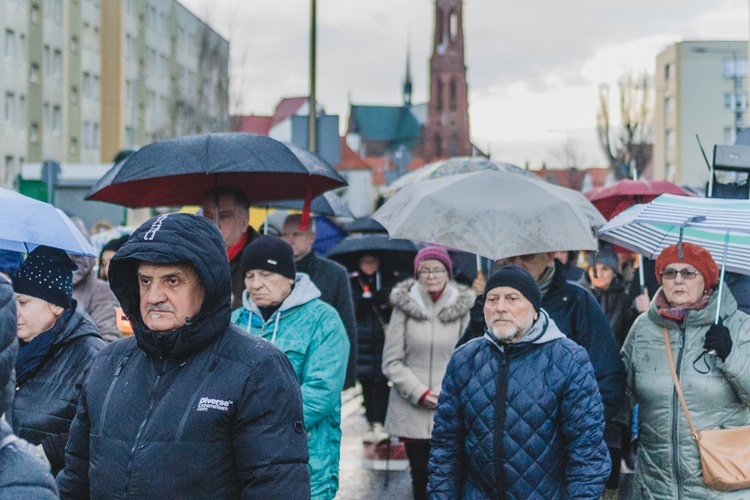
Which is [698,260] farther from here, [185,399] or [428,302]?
[185,399]

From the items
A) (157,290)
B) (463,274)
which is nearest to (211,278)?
(157,290)

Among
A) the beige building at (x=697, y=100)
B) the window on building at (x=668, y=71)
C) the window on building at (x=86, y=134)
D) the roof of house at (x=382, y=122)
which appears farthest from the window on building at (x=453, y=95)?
the window on building at (x=86, y=134)

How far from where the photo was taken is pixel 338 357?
5.73m

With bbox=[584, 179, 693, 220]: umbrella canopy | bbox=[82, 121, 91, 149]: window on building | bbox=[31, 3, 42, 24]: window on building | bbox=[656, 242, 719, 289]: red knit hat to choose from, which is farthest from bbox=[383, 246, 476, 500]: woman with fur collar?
bbox=[82, 121, 91, 149]: window on building

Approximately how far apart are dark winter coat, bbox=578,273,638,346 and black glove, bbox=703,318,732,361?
5038 mm

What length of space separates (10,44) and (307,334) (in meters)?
50.8

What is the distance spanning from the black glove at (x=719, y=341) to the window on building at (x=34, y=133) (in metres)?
53.4

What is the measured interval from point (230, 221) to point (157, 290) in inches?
119

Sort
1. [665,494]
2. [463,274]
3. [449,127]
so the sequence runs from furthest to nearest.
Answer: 1. [449,127]
2. [463,274]
3. [665,494]

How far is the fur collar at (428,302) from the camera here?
8.67 m

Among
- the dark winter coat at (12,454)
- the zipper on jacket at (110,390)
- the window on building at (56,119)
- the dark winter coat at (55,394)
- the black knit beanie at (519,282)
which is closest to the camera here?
the dark winter coat at (12,454)

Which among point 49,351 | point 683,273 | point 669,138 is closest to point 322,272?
point 683,273

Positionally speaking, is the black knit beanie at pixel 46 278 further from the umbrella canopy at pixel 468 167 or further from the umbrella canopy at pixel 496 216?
the umbrella canopy at pixel 468 167

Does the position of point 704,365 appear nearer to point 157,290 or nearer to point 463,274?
point 157,290
